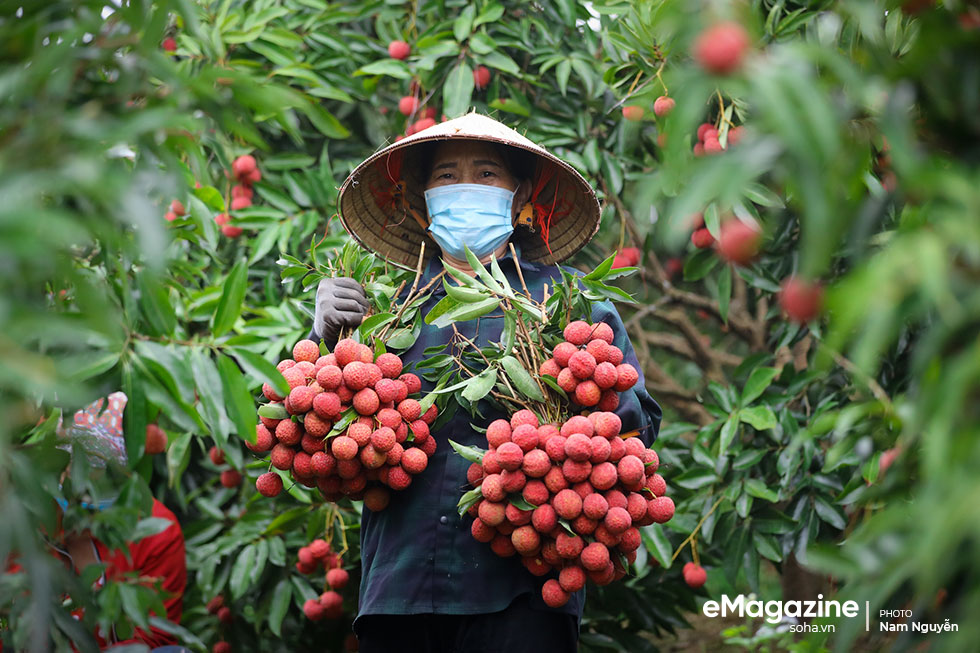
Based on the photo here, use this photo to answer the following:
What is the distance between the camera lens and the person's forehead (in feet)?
6.44

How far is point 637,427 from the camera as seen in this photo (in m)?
1.70

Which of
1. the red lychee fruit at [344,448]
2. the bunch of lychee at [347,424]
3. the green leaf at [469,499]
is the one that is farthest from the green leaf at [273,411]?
the green leaf at [469,499]

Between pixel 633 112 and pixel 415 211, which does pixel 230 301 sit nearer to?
pixel 415 211

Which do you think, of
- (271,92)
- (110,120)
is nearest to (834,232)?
(271,92)

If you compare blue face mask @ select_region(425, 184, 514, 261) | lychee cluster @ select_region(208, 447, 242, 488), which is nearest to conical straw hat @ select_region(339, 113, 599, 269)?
blue face mask @ select_region(425, 184, 514, 261)

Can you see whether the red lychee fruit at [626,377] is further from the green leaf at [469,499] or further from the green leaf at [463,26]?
the green leaf at [463,26]

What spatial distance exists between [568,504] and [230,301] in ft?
2.04

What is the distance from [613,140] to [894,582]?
206 cm

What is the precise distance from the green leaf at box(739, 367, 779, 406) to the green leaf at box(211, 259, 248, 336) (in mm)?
1436

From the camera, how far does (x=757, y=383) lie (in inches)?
93.9

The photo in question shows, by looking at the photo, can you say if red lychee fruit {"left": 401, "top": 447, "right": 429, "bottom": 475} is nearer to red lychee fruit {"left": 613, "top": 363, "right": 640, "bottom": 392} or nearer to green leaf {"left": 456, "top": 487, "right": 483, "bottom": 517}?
green leaf {"left": 456, "top": 487, "right": 483, "bottom": 517}

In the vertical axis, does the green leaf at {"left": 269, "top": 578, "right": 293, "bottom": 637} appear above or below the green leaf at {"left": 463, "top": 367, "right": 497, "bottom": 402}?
below

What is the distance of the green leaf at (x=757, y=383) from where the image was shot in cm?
237

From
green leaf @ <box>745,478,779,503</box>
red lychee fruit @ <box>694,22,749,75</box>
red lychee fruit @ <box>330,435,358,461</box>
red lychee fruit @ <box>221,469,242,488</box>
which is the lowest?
red lychee fruit @ <box>221,469,242,488</box>
